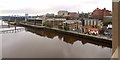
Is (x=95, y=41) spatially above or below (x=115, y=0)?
below

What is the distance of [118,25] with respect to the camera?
0.22m

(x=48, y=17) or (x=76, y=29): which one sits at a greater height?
(x=48, y=17)

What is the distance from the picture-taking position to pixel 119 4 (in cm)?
22

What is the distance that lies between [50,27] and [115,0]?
807cm

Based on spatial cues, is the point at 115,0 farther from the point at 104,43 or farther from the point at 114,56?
the point at 104,43

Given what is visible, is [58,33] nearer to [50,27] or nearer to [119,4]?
[50,27]

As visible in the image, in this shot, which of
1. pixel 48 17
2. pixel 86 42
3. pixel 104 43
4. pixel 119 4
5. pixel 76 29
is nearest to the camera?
pixel 119 4

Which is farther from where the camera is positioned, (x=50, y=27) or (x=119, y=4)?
(x=50, y=27)

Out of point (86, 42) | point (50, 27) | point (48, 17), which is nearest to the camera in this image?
point (86, 42)

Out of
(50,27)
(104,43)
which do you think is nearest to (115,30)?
(104,43)

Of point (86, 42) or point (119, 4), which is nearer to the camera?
point (119, 4)

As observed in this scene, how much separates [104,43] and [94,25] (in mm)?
2074

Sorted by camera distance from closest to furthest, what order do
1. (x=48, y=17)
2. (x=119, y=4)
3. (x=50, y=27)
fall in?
(x=119, y=4) → (x=50, y=27) → (x=48, y=17)

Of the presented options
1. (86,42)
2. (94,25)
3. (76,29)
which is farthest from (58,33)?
(86,42)
